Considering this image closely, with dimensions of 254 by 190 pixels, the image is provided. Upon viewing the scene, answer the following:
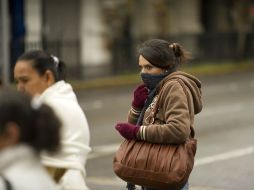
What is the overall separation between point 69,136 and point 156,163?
1.08m

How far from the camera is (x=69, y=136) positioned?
13.2 ft

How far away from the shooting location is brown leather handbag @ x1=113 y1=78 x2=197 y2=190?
16.2 ft

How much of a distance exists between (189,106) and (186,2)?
29.3 m

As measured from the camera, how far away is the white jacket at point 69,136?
3920 mm

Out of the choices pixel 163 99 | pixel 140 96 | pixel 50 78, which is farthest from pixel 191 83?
pixel 50 78

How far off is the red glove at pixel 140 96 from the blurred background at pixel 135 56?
154 inches

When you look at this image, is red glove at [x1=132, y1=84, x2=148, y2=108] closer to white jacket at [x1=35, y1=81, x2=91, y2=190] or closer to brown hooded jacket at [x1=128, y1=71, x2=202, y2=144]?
brown hooded jacket at [x1=128, y1=71, x2=202, y2=144]

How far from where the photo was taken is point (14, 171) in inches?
114

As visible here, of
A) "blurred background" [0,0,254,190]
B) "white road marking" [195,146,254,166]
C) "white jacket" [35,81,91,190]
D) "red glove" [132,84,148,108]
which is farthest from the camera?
"blurred background" [0,0,254,190]

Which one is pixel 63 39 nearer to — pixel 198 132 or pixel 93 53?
pixel 93 53

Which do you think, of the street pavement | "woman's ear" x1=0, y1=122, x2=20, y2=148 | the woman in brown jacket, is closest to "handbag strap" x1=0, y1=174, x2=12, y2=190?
"woman's ear" x1=0, y1=122, x2=20, y2=148

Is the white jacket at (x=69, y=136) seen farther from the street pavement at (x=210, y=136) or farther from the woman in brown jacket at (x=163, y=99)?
the street pavement at (x=210, y=136)

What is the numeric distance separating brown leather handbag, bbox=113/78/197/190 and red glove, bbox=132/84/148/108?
305mm

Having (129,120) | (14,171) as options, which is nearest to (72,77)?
(129,120)
